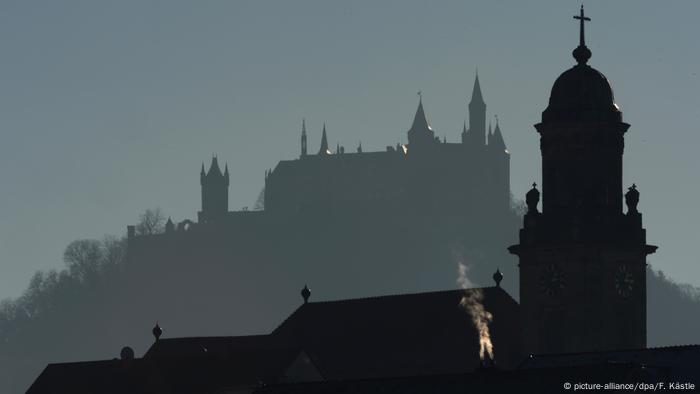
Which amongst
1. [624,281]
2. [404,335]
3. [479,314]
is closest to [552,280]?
[624,281]

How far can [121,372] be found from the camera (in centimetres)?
12962

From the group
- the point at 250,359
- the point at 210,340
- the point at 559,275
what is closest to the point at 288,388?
the point at 559,275

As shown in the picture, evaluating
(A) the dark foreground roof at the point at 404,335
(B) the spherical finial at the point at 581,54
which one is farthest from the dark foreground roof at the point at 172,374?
→ (B) the spherical finial at the point at 581,54

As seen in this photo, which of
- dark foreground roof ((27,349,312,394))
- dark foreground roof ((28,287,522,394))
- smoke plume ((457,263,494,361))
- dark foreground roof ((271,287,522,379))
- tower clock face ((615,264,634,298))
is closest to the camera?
tower clock face ((615,264,634,298))

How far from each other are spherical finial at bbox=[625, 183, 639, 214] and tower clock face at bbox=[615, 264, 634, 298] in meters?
2.19

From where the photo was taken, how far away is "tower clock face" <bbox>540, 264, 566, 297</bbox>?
114 m

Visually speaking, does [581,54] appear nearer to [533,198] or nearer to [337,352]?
[533,198]

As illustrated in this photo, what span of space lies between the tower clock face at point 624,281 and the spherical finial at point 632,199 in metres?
2.19

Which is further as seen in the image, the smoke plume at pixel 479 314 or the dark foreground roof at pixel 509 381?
the smoke plume at pixel 479 314

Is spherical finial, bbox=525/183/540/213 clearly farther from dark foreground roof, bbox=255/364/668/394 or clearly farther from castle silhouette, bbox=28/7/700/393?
dark foreground roof, bbox=255/364/668/394

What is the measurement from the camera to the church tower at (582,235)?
4476 inches

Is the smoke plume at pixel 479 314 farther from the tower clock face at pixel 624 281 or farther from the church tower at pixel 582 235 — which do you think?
the tower clock face at pixel 624 281

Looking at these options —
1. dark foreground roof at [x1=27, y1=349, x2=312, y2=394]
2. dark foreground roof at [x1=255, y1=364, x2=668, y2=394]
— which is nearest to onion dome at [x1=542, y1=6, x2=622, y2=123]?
dark foreground roof at [x1=27, y1=349, x2=312, y2=394]

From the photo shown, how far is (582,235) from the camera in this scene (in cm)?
11475
